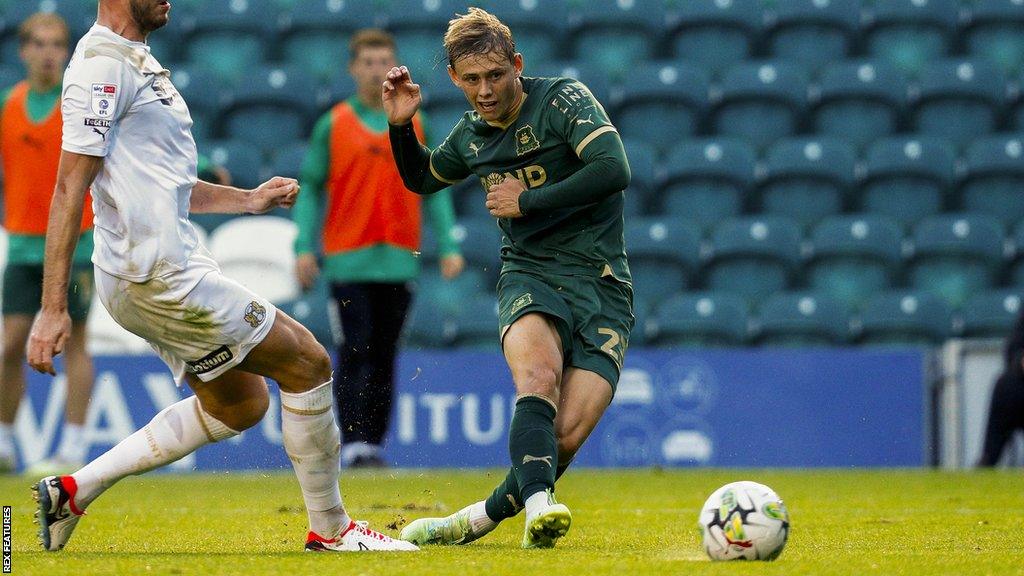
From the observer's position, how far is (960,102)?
12.7 meters

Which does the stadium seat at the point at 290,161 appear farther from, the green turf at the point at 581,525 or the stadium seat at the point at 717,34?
the stadium seat at the point at 717,34

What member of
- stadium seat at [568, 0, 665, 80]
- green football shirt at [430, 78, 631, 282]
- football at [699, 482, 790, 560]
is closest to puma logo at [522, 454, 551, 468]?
football at [699, 482, 790, 560]

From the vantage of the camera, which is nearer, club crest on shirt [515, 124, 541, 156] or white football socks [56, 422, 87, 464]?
club crest on shirt [515, 124, 541, 156]

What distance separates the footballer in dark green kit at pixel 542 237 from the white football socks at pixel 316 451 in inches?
18.8

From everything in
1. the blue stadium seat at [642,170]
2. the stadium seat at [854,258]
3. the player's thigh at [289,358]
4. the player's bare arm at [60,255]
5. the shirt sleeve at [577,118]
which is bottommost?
the stadium seat at [854,258]

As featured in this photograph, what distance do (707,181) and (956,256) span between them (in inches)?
76.3

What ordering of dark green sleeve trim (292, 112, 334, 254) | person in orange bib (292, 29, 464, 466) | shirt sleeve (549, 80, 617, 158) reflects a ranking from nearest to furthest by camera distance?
shirt sleeve (549, 80, 617, 158)
person in orange bib (292, 29, 464, 466)
dark green sleeve trim (292, 112, 334, 254)

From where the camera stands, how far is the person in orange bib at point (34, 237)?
915 centimetres

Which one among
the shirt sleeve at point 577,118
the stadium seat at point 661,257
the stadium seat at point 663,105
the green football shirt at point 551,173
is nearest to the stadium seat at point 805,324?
the stadium seat at point 661,257

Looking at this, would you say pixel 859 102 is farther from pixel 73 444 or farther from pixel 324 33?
pixel 73 444

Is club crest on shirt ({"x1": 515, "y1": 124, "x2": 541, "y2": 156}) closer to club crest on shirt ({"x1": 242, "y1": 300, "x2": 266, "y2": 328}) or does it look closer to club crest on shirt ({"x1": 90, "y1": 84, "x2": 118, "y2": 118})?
club crest on shirt ({"x1": 242, "y1": 300, "x2": 266, "y2": 328})

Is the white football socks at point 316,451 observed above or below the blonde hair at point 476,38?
below

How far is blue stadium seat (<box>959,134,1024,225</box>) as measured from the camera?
12125 mm

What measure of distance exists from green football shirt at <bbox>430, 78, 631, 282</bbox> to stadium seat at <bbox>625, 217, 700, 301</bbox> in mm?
5933
